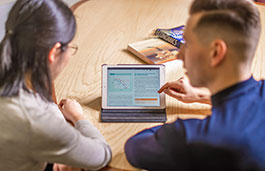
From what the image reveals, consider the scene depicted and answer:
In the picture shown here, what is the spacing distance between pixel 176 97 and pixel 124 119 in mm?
251

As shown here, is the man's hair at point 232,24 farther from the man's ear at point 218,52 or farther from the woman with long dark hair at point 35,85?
the woman with long dark hair at point 35,85

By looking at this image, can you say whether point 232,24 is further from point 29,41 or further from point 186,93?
point 29,41

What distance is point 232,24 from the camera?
2.91ft

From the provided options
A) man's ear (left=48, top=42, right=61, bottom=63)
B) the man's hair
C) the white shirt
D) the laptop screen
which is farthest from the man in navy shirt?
man's ear (left=48, top=42, right=61, bottom=63)

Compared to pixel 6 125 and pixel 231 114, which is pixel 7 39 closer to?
pixel 6 125

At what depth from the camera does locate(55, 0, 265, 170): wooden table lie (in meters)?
1.16

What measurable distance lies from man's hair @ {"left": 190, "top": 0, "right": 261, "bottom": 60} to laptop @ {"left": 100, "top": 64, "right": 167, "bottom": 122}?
1.18 feet

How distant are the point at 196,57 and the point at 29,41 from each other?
511 mm

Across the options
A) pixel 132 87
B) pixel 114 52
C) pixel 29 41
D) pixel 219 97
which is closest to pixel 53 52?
pixel 29 41

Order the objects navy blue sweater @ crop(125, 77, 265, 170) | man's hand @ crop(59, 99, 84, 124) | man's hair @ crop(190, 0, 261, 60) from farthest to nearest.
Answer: man's hand @ crop(59, 99, 84, 124)
man's hair @ crop(190, 0, 261, 60)
navy blue sweater @ crop(125, 77, 265, 170)

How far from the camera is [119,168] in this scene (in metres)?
1.00

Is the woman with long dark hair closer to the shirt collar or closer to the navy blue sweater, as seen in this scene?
the navy blue sweater

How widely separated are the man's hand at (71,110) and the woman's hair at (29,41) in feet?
0.90

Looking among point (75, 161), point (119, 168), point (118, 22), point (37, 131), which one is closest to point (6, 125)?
point (37, 131)
